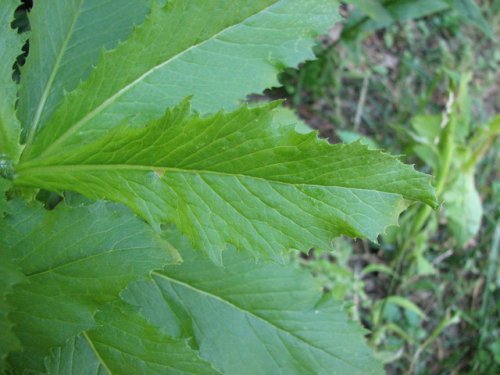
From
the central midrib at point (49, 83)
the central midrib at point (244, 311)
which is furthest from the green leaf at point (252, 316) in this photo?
the central midrib at point (49, 83)

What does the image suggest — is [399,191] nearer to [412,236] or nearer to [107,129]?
[107,129]

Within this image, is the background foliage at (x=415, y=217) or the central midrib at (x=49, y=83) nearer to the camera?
the central midrib at (x=49, y=83)

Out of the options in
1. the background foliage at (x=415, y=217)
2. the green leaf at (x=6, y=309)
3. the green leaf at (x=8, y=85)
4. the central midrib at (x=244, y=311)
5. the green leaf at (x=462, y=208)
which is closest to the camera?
the green leaf at (x=6, y=309)

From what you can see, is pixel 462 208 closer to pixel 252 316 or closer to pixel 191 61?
pixel 252 316

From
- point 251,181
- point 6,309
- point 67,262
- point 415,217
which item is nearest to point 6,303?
point 6,309

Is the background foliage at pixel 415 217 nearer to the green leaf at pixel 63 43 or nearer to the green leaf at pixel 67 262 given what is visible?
the green leaf at pixel 63 43

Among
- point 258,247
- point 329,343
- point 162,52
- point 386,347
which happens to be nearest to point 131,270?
point 258,247
